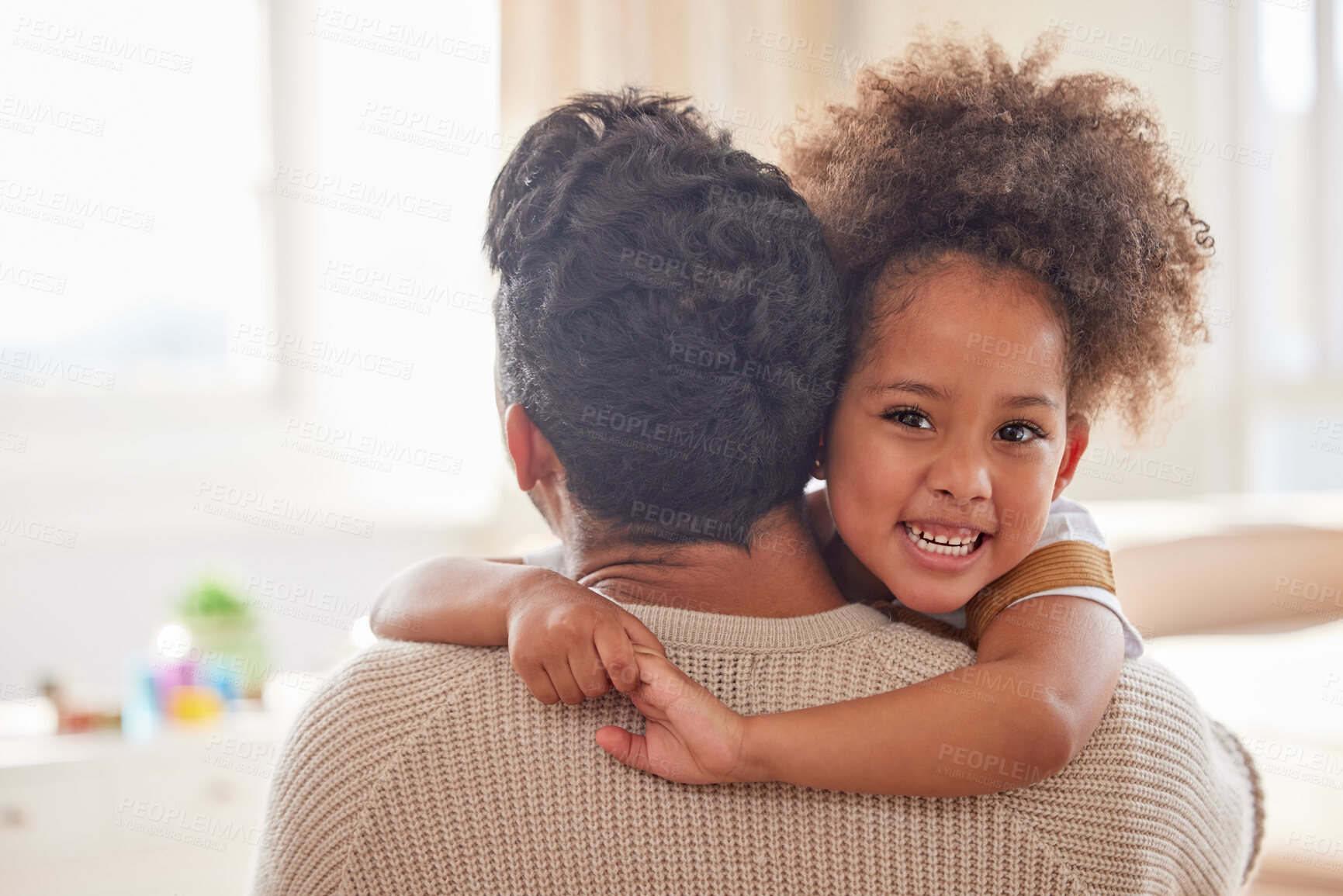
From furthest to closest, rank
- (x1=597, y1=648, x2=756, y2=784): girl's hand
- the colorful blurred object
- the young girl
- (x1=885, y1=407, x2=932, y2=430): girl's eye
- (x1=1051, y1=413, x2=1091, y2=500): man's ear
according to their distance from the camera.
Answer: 1. the colorful blurred object
2. (x1=1051, y1=413, x2=1091, y2=500): man's ear
3. (x1=885, y1=407, x2=932, y2=430): girl's eye
4. the young girl
5. (x1=597, y1=648, x2=756, y2=784): girl's hand

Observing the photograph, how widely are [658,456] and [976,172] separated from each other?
0.41 m

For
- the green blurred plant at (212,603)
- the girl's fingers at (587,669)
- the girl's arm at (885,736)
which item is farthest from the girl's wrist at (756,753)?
the green blurred plant at (212,603)

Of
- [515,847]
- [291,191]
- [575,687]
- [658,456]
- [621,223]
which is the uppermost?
[291,191]

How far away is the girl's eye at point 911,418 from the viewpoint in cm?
97

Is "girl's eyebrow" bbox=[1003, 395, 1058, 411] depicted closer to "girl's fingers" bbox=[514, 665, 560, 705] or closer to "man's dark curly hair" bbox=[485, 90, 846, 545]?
"man's dark curly hair" bbox=[485, 90, 846, 545]

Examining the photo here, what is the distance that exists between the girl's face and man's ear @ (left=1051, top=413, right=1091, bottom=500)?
9cm

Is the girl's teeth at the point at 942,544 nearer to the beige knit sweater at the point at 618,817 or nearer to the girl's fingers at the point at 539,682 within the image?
the beige knit sweater at the point at 618,817

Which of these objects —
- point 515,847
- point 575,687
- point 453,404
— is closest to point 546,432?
point 575,687

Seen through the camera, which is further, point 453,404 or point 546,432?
point 453,404

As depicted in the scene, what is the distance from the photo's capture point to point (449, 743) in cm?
77

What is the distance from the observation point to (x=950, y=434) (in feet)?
3.16

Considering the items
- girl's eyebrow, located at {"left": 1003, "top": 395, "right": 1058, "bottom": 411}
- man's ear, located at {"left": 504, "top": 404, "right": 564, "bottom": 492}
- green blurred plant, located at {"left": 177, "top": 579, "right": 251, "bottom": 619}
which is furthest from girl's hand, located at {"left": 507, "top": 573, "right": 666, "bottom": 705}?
green blurred plant, located at {"left": 177, "top": 579, "right": 251, "bottom": 619}

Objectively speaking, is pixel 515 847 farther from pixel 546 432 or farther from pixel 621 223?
pixel 621 223

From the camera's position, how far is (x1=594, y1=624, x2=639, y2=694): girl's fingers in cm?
75
